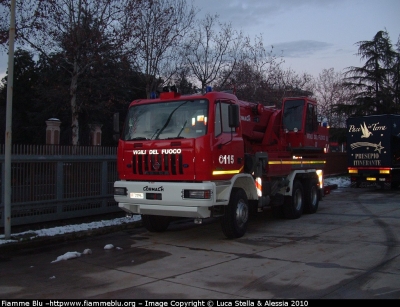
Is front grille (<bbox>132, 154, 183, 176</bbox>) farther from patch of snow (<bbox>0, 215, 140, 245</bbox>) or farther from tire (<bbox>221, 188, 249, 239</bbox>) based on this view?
patch of snow (<bbox>0, 215, 140, 245</bbox>)

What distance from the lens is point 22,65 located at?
35.6 m

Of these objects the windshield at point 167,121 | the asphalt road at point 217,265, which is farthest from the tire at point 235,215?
the windshield at point 167,121

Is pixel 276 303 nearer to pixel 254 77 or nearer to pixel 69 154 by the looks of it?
pixel 69 154

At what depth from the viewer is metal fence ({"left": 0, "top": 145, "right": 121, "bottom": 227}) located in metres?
9.91

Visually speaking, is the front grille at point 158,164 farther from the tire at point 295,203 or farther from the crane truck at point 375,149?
the crane truck at point 375,149

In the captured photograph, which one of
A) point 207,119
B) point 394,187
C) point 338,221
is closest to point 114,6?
point 207,119

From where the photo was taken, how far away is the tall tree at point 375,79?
3234cm

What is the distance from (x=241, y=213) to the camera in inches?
370

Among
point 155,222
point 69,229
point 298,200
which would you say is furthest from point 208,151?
point 298,200

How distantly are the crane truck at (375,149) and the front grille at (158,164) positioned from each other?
15280 millimetres

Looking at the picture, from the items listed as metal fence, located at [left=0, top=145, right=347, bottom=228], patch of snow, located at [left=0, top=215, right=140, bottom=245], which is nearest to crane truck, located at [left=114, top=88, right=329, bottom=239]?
patch of snow, located at [left=0, top=215, right=140, bottom=245]

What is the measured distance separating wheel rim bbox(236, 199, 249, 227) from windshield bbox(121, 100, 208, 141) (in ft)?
6.46

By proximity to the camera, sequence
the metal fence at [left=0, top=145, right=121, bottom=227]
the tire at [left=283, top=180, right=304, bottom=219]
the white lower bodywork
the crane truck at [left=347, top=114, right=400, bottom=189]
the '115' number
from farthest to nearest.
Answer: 1. the crane truck at [left=347, top=114, right=400, bottom=189]
2. the tire at [left=283, top=180, right=304, bottom=219]
3. the metal fence at [left=0, top=145, right=121, bottom=227]
4. the '115' number
5. the white lower bodywork

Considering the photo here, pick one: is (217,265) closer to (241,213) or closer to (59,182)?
(241,213)
